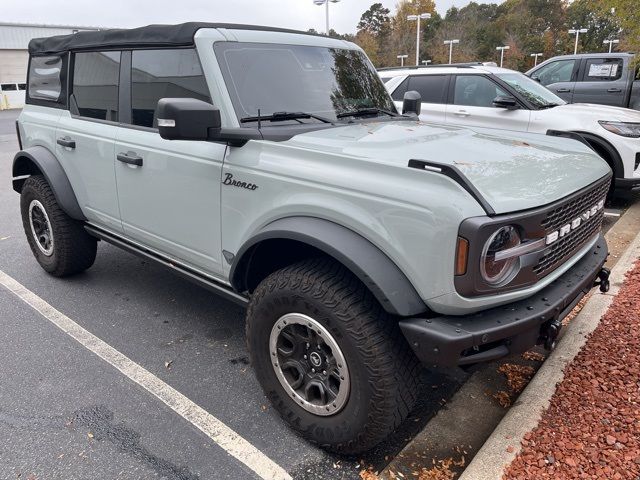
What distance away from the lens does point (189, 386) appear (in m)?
3.12

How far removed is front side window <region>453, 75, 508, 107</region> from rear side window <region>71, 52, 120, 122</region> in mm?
5193

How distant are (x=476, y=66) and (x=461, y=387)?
5906 mm

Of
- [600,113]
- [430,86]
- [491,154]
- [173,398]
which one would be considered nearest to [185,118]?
[491,154]

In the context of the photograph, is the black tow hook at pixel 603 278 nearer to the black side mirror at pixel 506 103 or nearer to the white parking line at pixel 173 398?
the white parking line at pixel 173 398

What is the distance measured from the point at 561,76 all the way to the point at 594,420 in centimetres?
937

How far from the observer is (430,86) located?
7.73m

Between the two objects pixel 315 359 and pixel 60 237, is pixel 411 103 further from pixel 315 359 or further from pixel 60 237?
pixel 60 237

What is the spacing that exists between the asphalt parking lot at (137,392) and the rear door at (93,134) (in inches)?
31.7

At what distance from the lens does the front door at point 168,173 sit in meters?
2.94

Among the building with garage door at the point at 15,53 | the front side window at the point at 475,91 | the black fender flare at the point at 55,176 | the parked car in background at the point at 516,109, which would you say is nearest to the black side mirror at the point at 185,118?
the black fender flare at the point at 55,176

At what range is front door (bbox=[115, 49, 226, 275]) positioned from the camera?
9.63 feet

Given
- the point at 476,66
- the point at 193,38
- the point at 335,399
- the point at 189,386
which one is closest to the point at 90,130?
the point at 193,38

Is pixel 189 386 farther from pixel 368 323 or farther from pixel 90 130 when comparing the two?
pixel 90 130

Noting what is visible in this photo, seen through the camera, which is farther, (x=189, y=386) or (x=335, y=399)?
(x=189, y=386)
